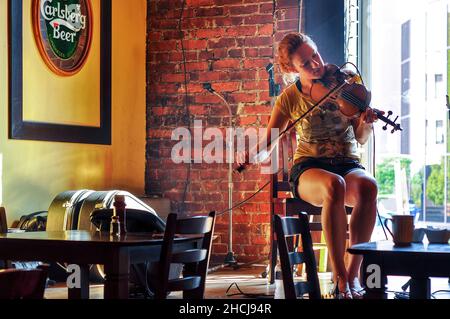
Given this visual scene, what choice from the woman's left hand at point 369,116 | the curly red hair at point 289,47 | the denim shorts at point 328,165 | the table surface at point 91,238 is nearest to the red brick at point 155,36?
the curly red hair at point 289,47

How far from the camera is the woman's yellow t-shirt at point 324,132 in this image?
4.32m

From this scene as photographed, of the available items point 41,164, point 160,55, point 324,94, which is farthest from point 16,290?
point 160,55

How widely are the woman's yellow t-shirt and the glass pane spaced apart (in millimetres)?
1880

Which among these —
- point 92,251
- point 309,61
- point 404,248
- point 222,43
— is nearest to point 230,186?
point 222,43

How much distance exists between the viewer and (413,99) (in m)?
6.18

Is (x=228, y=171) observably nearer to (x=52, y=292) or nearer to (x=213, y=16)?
(x=213, y=16)

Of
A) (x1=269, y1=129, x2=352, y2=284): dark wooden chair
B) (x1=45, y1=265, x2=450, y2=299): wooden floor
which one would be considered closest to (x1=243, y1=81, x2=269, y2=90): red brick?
(x1=269, y1=129, x2=352, y2=284): dark wooden chair

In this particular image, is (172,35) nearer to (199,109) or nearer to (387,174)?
(199,109)

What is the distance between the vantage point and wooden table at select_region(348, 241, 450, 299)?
7.77 ft

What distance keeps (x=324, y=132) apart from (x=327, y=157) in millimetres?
141

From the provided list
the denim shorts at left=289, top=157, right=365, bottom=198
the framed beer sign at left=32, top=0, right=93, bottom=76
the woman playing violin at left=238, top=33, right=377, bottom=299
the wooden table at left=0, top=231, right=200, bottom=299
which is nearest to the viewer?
the wooden table at left=0, top=231, right=200, bottom=299

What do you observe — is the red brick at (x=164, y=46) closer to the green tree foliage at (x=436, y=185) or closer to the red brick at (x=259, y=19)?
the red brick at (x=259, y=19)

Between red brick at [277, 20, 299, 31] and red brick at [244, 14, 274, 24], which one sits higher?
red brick at [244, 14, 274, 24]

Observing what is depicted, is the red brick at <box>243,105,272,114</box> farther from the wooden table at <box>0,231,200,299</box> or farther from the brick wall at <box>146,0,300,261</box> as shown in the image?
the wooden table at <box>0,231,200,299</box>
